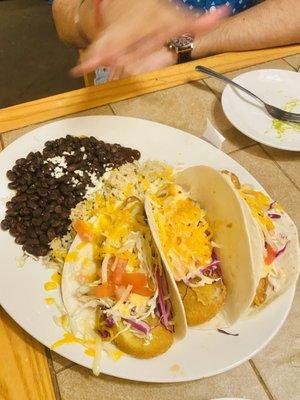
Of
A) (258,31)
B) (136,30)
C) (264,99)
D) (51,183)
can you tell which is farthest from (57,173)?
(258,31)

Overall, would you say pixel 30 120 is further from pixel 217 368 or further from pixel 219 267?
pixel 217 368

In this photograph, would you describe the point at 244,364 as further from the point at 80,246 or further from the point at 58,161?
the point at 58,161

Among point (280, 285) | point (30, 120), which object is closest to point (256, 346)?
point (280, 285)

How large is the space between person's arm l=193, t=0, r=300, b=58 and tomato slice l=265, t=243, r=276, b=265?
103 cm

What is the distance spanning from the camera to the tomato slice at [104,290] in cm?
93

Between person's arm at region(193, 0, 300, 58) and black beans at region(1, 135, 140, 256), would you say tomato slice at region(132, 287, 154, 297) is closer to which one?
black beans at region(1, 135, 140, 256)

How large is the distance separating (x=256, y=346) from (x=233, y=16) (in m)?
1.58

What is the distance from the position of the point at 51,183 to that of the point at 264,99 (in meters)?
0.86

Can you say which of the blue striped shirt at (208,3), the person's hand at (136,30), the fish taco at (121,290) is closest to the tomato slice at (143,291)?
the fish taco at (121,290)

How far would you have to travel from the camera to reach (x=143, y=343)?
87cm

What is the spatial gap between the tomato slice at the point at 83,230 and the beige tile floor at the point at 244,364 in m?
0.28

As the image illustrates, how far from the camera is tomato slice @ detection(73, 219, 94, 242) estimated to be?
3.43 ft

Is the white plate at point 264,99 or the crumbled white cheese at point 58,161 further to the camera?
the white plate at point 264,99

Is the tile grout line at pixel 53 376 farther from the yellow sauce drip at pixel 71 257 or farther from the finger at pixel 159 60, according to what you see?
the finger at pixel 159 60
